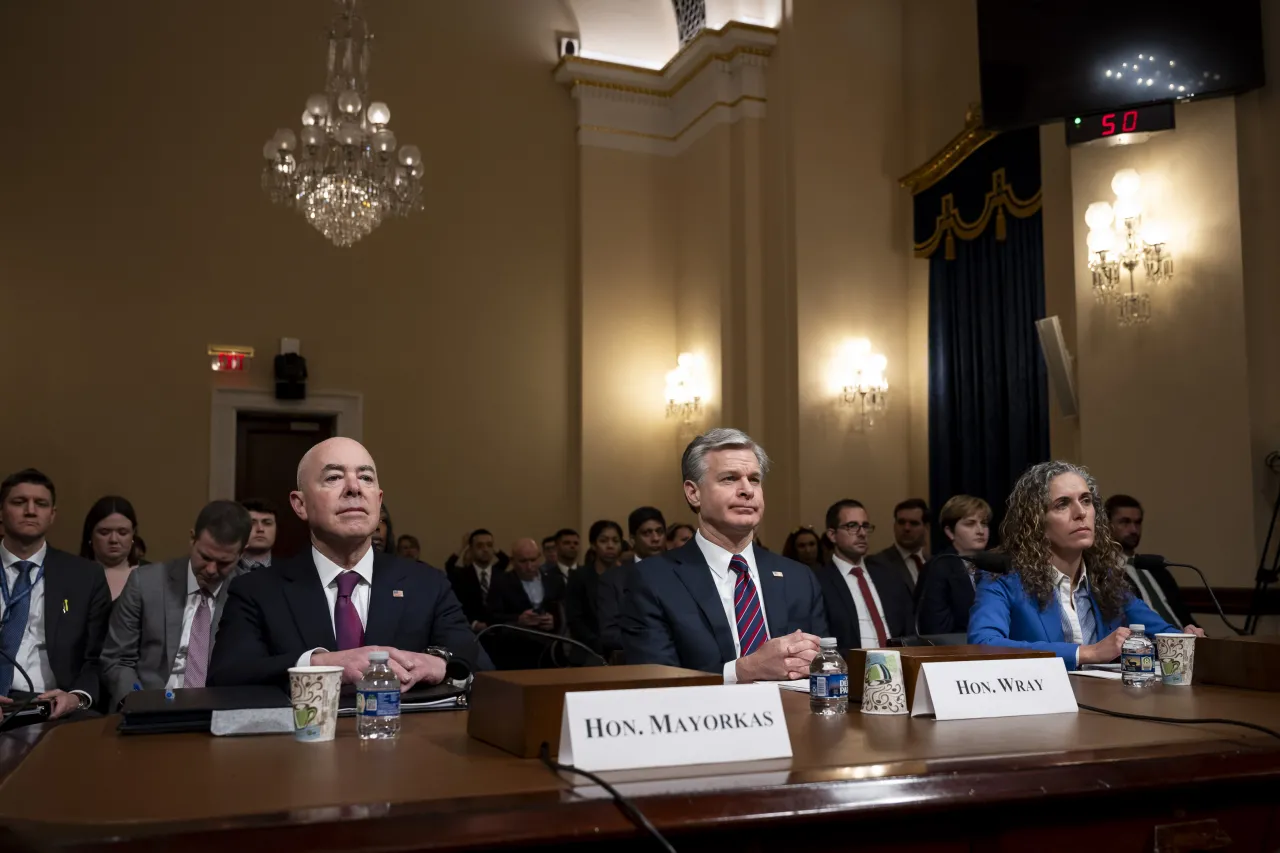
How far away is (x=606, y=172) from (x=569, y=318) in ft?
4.44

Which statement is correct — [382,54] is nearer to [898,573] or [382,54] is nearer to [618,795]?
[898,573]

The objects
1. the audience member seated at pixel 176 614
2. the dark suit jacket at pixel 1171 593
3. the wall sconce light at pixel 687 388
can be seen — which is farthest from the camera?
the wall sconce light at pixel 687 388

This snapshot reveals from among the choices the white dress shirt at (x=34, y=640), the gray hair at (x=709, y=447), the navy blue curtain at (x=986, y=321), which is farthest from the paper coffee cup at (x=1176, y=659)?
the navy blue curtain at (x=986, y=321)

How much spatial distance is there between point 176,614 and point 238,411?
19.6ft

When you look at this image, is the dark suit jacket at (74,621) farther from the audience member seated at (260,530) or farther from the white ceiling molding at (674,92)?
the white ceiling molding at (674,92)

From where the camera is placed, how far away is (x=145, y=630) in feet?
12.1

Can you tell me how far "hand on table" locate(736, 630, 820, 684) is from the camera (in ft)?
7.63

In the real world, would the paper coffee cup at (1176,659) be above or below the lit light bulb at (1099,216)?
below

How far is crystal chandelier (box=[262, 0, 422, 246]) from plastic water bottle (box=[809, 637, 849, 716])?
5.88 meters

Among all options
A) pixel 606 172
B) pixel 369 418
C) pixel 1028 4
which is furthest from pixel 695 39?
pixel 369 418

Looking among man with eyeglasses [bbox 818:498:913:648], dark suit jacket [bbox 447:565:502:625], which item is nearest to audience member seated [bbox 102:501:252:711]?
man with eyeglasses [bbox 818:498:913:648]

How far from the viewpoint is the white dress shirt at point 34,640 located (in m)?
3.67

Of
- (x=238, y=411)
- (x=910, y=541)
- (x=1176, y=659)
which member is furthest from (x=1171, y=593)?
(x=238, y=411)

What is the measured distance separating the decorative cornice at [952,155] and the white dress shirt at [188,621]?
5.83 metres
